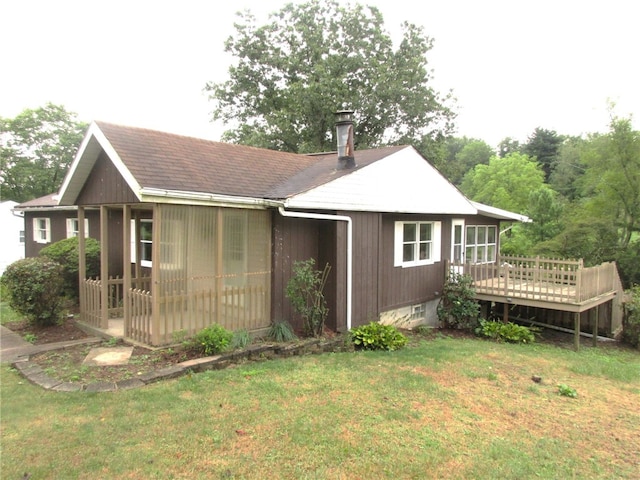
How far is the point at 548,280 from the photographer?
10688 millimetres

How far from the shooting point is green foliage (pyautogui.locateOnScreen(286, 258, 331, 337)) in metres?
7.95

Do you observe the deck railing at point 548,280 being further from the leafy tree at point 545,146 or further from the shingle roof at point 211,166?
the leafy tree at point 545,146

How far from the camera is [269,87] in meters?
26.8

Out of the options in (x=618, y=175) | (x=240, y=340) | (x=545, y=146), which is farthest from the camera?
(x=545, y=146)

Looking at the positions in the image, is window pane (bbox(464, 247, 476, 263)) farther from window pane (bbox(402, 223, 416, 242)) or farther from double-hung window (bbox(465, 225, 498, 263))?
window pane (bbox(402, 223, 416, 242))

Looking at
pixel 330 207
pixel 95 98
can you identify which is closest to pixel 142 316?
pixel 330 207

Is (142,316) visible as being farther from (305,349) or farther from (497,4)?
(497,4)

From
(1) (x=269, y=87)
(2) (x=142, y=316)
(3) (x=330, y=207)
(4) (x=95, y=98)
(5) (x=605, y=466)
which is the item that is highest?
(1) (x=269, y=87)

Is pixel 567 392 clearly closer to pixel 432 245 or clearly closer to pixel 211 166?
pixel 432 245

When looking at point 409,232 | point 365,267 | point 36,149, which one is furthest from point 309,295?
point 36,149

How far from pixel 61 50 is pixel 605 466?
9935 mm

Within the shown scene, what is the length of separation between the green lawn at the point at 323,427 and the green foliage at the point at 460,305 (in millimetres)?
4708

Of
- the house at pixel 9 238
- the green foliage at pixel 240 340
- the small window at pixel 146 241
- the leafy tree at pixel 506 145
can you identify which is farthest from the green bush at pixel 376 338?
the leafy tree at pixel 506 145

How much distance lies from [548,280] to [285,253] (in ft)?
22.9
